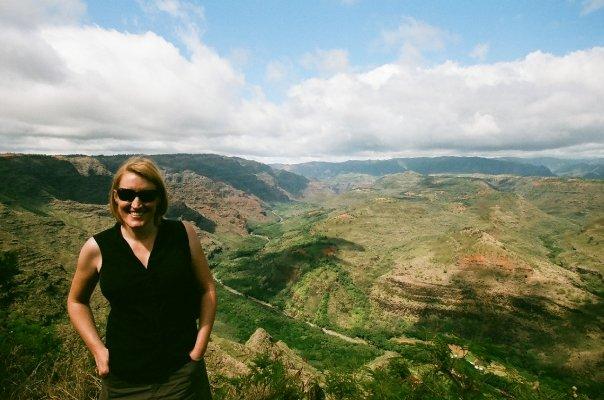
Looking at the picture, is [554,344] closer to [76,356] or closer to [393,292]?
[393,292]

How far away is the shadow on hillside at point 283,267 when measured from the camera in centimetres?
11044

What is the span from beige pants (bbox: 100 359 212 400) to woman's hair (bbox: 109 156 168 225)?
62.1 inches

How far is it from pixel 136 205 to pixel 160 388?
72.6 inches

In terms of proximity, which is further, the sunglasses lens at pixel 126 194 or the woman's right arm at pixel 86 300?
the sunglasses lens at pixel 126 194

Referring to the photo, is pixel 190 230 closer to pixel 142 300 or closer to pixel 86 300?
pixel 142 300

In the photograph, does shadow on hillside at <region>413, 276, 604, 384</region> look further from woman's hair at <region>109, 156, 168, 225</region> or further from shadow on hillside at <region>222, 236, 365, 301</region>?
woman's hair at <region>109, 156, 168, 225</region>

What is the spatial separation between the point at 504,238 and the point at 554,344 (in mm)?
72506

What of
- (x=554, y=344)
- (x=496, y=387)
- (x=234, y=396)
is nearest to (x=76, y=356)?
(x=234, y=396)

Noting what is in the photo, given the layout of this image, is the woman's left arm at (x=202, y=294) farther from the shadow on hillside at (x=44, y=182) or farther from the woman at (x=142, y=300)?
the shadow on hillside at (x=44, y=182)

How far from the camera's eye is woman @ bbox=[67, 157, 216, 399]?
3.48 metres

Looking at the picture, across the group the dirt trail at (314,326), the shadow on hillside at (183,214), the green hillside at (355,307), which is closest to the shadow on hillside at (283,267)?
the green hillside at (355,307)

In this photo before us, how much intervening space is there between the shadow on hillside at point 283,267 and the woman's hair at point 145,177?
347 ft

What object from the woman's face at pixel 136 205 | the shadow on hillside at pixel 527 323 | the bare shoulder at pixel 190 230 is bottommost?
the shadow on hillside at pixel 527 323

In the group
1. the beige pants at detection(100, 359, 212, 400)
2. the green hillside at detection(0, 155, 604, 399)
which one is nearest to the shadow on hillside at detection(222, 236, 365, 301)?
the green hillside at detection(0, 155, 604, 399)
